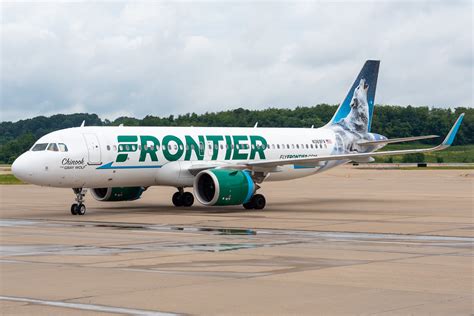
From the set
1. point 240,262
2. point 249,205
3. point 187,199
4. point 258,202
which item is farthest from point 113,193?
point 240,262

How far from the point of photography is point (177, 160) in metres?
33.3

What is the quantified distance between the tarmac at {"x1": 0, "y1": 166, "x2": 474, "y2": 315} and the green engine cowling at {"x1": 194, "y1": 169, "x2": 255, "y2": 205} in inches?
22.5

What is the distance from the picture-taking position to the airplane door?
30.4m

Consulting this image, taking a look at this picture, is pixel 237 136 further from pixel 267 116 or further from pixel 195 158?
pixel 267 116

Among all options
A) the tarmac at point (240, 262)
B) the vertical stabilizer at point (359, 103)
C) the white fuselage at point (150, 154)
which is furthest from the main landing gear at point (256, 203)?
the vertical stabilizer at point (359, 103)

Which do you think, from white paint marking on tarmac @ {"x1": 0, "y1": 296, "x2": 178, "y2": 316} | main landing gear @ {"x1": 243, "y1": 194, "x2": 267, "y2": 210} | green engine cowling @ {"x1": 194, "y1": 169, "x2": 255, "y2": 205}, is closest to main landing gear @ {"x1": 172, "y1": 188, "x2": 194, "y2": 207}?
green engine cowling @ {"x1": 194, "y1": 169, "x2": 255, "y2": 205}

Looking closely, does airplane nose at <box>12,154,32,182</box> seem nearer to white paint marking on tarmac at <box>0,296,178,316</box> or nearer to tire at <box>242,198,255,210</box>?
tire at <box>242,198,255,210</box>

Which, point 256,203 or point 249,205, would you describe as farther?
point 249,205

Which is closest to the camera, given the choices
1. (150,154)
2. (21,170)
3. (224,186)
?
(21,170)

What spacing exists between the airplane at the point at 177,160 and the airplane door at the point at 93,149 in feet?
0.12

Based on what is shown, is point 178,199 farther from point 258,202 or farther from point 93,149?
point 93,149

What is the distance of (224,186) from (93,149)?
4.80 m

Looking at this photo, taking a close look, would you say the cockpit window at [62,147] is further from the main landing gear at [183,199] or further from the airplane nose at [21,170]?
the main landing gear at [183,199]

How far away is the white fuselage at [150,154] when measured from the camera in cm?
2964
